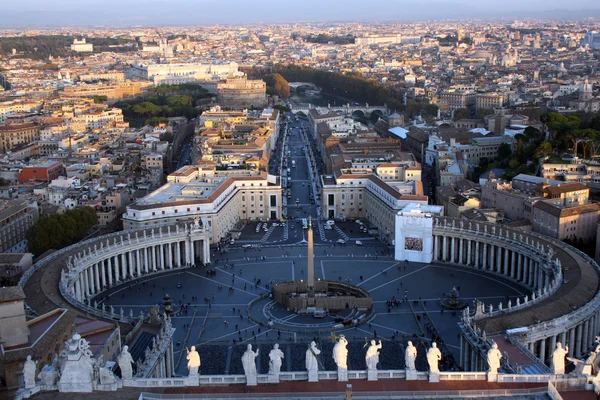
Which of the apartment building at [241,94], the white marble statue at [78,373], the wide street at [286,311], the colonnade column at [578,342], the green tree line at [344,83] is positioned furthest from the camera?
the apartment building at [241,94]

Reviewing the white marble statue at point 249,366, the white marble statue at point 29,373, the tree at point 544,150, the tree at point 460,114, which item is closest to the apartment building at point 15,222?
the white marble statue at point 29,373

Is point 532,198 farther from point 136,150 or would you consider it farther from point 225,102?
point 225,102

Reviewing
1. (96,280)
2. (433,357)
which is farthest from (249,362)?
(96,280)

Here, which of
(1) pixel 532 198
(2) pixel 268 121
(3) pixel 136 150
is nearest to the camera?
(1) pixel 532 198

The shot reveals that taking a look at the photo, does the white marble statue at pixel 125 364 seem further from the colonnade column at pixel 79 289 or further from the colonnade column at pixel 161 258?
the colonnade column at pixel 161 258

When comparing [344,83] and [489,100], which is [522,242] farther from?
[344,83]

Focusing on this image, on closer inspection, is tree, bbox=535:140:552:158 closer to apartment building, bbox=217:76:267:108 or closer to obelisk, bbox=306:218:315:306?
obelisk, bbox=306:218:315:306

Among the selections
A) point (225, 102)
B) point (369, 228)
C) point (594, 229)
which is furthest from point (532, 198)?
point (225, 102)
